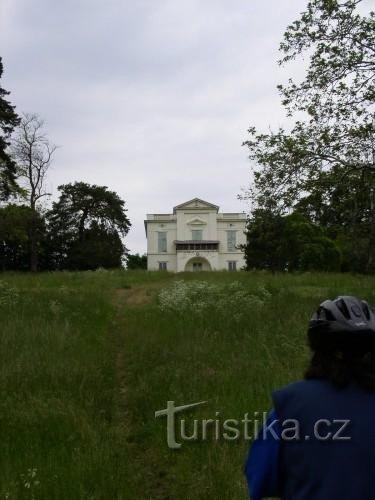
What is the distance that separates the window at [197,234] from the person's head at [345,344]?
76.0 metres

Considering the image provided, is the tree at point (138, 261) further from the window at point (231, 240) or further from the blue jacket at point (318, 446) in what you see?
the blue jacket at point (318, 446)

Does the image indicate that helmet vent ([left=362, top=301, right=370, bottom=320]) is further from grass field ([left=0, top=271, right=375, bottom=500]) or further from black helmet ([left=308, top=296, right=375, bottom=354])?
grass field ([left=0, top=271, right=375, bottom=500])

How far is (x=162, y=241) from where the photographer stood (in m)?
78.8

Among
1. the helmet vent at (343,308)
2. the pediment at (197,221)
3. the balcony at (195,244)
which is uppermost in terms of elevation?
the pediment at (197,221)

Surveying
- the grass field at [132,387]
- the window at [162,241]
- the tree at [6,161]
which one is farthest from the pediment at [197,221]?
the grass field at [132,387]

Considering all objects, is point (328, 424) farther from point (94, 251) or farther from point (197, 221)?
point (197, 221)

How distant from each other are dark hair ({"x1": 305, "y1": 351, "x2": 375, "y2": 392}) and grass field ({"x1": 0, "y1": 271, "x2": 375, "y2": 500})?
2.68 meters

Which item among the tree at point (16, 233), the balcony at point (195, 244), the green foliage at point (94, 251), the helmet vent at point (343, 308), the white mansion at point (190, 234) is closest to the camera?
the helmet vent at point (343, 308)

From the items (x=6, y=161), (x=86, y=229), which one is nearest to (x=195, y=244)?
(x=86, y=229)

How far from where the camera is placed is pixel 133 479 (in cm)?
476

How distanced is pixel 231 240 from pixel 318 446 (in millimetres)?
76767

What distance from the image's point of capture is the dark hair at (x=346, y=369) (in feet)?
6.37

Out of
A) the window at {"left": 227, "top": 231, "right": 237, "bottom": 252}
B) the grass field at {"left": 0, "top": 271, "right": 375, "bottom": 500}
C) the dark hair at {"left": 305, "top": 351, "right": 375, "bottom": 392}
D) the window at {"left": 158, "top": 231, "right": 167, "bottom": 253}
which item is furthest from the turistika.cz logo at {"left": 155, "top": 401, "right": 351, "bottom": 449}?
the window at {"left": 158, "top": 231, "right": 167, "bottom": 253}

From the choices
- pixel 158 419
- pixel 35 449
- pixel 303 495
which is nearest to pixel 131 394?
pixel 158 419
